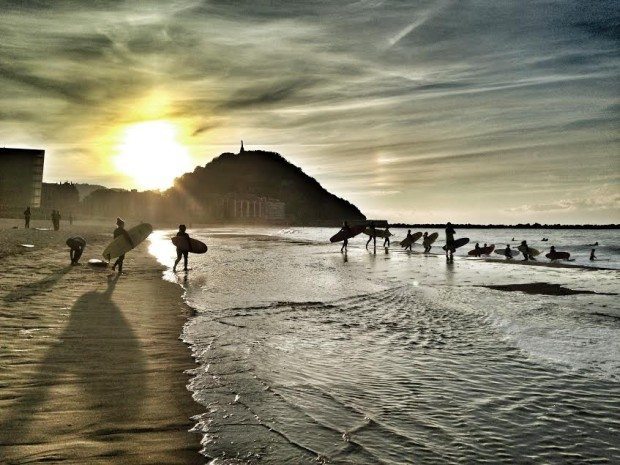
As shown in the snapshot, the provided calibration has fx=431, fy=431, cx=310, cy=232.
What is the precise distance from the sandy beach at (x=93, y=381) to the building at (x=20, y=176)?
62.0 meters

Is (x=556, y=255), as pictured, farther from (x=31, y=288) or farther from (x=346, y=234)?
(x=31, y=288)

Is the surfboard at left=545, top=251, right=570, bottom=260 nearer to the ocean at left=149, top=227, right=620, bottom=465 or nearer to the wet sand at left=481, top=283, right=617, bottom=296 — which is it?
the wet sand at left=481, top=283, right=617, bottom=296

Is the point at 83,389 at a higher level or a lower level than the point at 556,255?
lower

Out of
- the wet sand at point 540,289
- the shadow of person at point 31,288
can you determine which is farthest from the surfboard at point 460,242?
the shadow of person at point 31,288

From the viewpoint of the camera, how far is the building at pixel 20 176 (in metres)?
60.5

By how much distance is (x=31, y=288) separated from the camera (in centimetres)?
1059

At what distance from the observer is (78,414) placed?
146 inches

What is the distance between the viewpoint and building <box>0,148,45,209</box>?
198 ft

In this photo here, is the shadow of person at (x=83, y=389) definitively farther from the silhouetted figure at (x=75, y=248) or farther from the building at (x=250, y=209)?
the building at (x=250, y=209)

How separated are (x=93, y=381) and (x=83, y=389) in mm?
239

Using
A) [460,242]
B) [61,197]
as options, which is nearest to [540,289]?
[460,242]

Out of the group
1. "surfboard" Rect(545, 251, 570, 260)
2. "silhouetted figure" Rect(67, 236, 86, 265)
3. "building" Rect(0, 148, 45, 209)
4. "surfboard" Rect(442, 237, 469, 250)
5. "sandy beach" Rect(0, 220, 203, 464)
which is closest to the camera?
"sandy beach" Rect(0, 220, 203, 464)

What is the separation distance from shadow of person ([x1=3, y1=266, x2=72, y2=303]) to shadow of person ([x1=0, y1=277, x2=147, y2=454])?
10.8ft

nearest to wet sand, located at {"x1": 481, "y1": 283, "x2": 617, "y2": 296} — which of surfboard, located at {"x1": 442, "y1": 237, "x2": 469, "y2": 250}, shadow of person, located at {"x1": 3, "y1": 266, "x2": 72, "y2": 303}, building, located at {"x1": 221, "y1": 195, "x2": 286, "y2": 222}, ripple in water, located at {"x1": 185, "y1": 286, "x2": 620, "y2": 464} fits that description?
ripple in water, located at {"x1": 185, "y1": 286, "x2": 620, "y2": 464}
